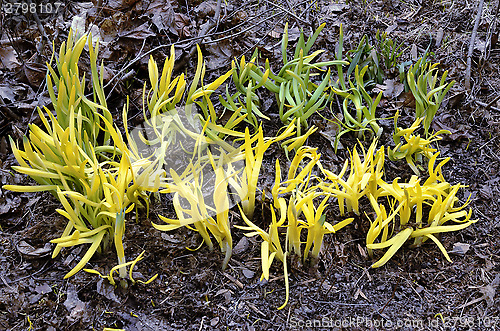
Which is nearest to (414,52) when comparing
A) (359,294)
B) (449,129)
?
(449,129)

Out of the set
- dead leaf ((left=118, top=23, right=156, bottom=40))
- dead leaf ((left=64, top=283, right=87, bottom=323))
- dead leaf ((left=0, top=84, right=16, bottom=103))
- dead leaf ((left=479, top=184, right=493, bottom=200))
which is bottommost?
dead leaf ((left=479, top=184, right=493, bottom=200))

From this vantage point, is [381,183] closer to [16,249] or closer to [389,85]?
[389,85]

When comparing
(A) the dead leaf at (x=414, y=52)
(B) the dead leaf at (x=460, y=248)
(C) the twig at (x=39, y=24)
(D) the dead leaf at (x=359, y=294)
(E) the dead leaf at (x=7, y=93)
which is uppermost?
(C) the twig at (x=39, y=24)

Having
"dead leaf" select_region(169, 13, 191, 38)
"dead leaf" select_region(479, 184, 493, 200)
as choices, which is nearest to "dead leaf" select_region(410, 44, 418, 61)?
"dead leaf" select_region(479, 184, 493, 200)

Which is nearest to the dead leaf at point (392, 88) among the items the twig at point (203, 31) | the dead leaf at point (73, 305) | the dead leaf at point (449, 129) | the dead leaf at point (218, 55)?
the dead leaf at point (449, 129)

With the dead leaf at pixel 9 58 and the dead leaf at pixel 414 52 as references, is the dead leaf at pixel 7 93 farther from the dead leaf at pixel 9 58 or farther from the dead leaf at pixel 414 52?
the dead leaf at pixel 414 52

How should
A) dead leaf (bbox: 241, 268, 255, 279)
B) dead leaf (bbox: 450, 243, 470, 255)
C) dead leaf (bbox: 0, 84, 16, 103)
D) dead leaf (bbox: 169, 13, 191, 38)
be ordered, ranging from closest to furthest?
dead leaf (bbox: 241, 268, 255, 279), dead leaf (bbox: 450, 243, 470, 255), dead leaf (bbox: 0, 84, 16, 103), dead leaf (bbox: 169, 13, 191, 38)

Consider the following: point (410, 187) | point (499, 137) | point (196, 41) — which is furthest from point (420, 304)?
point (196, 41)

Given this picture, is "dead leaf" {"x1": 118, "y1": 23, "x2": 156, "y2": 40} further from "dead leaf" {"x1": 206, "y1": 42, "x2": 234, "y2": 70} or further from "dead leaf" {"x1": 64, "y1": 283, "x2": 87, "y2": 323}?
"dead leaf" {"x1": 64, "y1": 283, "x2": 87, "y2": 323}
